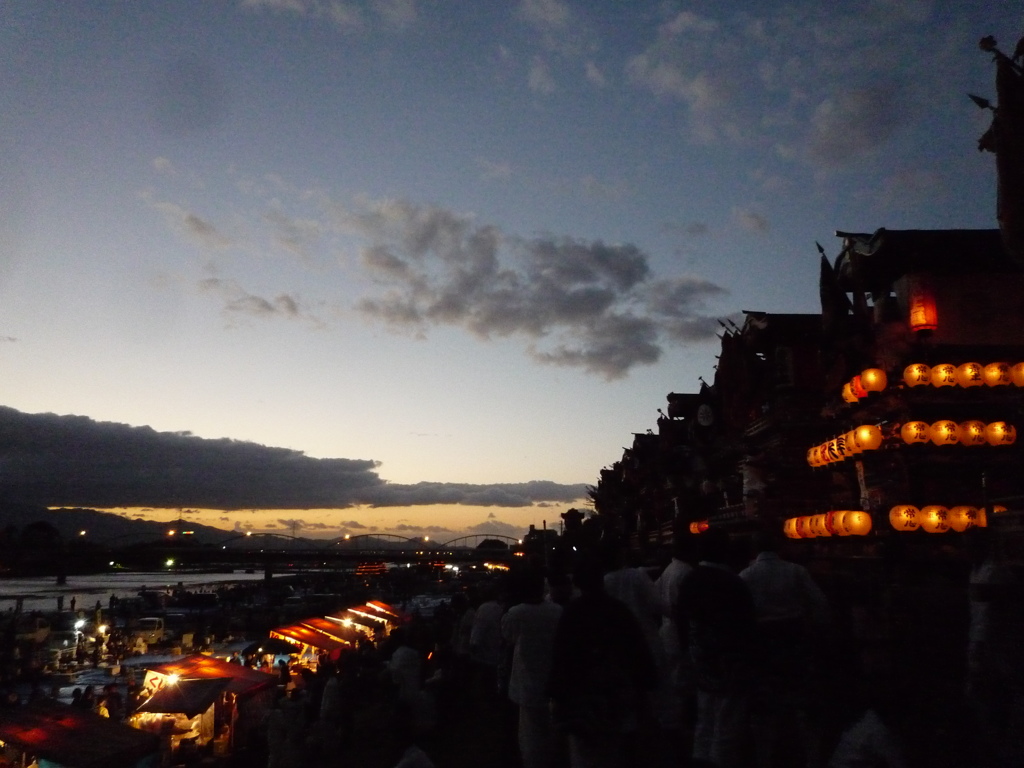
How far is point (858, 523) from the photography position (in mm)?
17469

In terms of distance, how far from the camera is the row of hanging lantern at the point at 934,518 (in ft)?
53.9

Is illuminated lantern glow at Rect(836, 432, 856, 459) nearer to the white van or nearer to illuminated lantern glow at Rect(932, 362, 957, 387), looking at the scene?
illuminated lantern glow at Rect(932, 362, 957, 387)

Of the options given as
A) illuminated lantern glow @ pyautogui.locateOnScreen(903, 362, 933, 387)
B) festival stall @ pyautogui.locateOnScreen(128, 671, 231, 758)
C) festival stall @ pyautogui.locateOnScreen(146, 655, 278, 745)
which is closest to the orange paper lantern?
illuminated lantern glow @ pyautogui.locateOnScreen(903, 362, 933, 387)

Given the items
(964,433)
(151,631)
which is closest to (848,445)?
(964,433)

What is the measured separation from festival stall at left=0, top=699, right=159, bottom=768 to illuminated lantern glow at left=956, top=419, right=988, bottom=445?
62.1 feet

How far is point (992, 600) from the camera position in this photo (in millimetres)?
5668

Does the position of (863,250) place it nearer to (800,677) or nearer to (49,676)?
(800,677)

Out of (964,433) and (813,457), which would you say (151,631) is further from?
(964,433)

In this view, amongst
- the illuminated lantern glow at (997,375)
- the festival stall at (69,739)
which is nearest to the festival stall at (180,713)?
the festival stall at (69,739)

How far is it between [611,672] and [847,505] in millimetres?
18520

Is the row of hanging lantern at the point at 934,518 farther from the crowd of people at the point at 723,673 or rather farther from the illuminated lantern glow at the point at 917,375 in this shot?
the crowd of people at the point at 723,673

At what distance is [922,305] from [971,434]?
368 cm

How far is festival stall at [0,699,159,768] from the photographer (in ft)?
39.6

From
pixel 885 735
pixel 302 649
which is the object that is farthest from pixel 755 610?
pixel 302 649
